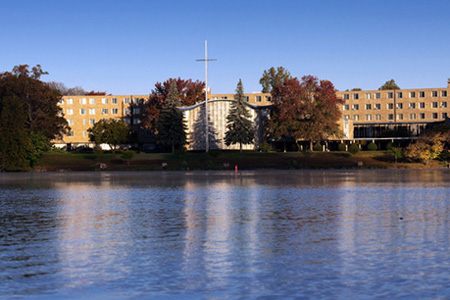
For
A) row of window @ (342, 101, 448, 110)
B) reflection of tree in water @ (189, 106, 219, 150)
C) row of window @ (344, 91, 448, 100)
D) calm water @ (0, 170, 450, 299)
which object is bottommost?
calm water @ (0, 170, 450, 299)

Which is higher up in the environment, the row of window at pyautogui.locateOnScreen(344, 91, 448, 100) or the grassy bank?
the row of window at pyautogui.locateOnScreen(344, 91, 448, 100)

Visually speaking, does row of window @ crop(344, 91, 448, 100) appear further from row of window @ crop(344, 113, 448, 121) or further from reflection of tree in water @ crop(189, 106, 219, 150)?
reflection of tree in water @ crop(189, 106, 219, 150)

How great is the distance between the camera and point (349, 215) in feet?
72.6

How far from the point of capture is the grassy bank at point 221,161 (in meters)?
77.7

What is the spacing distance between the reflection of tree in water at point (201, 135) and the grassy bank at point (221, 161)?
1600 cm

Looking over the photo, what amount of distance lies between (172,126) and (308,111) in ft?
71.8

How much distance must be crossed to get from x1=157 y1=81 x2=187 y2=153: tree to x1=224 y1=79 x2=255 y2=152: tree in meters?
8.02

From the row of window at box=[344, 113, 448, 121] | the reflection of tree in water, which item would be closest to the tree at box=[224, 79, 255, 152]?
the reflection of tree in water

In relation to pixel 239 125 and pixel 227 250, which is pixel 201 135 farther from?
pixel 227 250

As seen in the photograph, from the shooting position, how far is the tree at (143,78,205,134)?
4948 inches

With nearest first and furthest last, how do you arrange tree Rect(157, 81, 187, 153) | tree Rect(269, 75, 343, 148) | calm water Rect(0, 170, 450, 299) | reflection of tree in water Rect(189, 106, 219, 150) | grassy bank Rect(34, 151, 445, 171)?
1. calm water Rect(0, 170, 450, 299)
2. grassy bank Rect(34, 151, 445, 171)
3. tree Rect(269, 75, 343, 148)
4. tree Rect(157, 81, 187, 153)
5. reflection of tree in water Rect(189, 106, 219, 150)

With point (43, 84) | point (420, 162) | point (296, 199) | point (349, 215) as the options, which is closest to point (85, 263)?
point (349, 215)

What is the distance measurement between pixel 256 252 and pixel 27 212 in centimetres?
1336

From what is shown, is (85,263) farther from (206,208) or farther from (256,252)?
(206,208)
